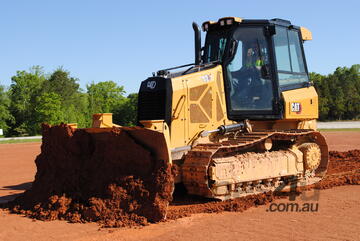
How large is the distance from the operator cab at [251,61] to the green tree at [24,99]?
5663 cm

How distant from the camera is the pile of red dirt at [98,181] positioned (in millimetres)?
6871

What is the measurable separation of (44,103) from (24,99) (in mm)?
11028

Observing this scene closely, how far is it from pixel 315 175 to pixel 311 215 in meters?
3.31

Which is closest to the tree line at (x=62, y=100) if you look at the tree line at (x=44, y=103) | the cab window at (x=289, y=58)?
the tree line at (x=44, y=103)

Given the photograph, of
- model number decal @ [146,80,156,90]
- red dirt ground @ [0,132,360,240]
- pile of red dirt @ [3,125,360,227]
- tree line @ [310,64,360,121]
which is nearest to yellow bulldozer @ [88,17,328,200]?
model number decal @ [146,80,156,90]

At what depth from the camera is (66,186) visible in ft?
25.2

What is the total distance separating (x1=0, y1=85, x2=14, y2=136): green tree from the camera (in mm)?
62206

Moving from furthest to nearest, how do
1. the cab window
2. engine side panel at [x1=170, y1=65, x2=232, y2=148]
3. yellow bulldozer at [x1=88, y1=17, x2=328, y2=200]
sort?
the cab window, engine side panel at [x1=170, y1=65, x2=232, y2=148], yellow bulldozer at [x1=88, y1=17, x2=328, y2=200]

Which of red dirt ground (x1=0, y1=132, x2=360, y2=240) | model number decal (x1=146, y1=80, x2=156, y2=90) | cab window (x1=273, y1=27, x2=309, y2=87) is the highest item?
cab window (x1=273, y1=27, x2=309, y2=87)

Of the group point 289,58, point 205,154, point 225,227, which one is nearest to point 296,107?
point 289,58

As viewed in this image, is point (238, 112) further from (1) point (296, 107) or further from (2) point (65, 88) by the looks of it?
(2) point (65, 88)

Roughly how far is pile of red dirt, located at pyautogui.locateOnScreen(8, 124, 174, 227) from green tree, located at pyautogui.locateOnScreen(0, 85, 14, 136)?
58.1 m

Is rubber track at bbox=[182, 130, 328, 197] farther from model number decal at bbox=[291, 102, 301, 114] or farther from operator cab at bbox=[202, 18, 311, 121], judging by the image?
model number decal at bbox=[291, 102, 301, 114]

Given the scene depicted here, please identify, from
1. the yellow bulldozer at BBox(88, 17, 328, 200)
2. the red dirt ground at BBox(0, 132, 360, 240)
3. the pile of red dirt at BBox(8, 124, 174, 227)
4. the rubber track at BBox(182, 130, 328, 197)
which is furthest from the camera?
the yellow bulldozer at BBox(88, 17, 328, 200)
